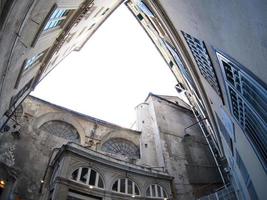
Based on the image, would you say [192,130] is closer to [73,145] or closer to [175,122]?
[175,122]

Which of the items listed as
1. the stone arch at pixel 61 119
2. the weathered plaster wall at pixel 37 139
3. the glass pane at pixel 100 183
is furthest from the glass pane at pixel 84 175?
the stone arch at pixel 61 119

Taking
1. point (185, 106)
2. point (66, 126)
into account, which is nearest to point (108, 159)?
point (66, 126)

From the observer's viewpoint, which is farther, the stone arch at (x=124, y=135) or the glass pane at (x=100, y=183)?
the stone arch at (x=124, y=135)

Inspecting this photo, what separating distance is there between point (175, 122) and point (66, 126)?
1483 cm

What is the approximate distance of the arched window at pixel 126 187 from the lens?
1448 cm

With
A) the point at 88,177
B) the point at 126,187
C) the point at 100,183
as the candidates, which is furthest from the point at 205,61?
the point at 126,187

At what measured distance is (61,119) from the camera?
22.1 meters

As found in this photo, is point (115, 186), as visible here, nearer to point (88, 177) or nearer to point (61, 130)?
point (88, 177)

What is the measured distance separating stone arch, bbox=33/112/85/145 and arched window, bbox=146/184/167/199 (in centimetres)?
960

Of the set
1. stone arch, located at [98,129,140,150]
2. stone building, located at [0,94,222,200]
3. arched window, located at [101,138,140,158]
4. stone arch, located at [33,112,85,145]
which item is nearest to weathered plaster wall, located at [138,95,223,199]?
stone building, located at [0,94,222,200]

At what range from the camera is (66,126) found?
22.2 meters

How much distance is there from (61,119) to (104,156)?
9.46m

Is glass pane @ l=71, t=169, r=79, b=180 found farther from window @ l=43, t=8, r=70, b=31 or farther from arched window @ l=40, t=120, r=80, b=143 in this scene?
window @ l=43, t=8, r=70, b=31

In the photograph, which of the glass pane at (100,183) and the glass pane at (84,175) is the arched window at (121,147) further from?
the glass pane at (84,175)
